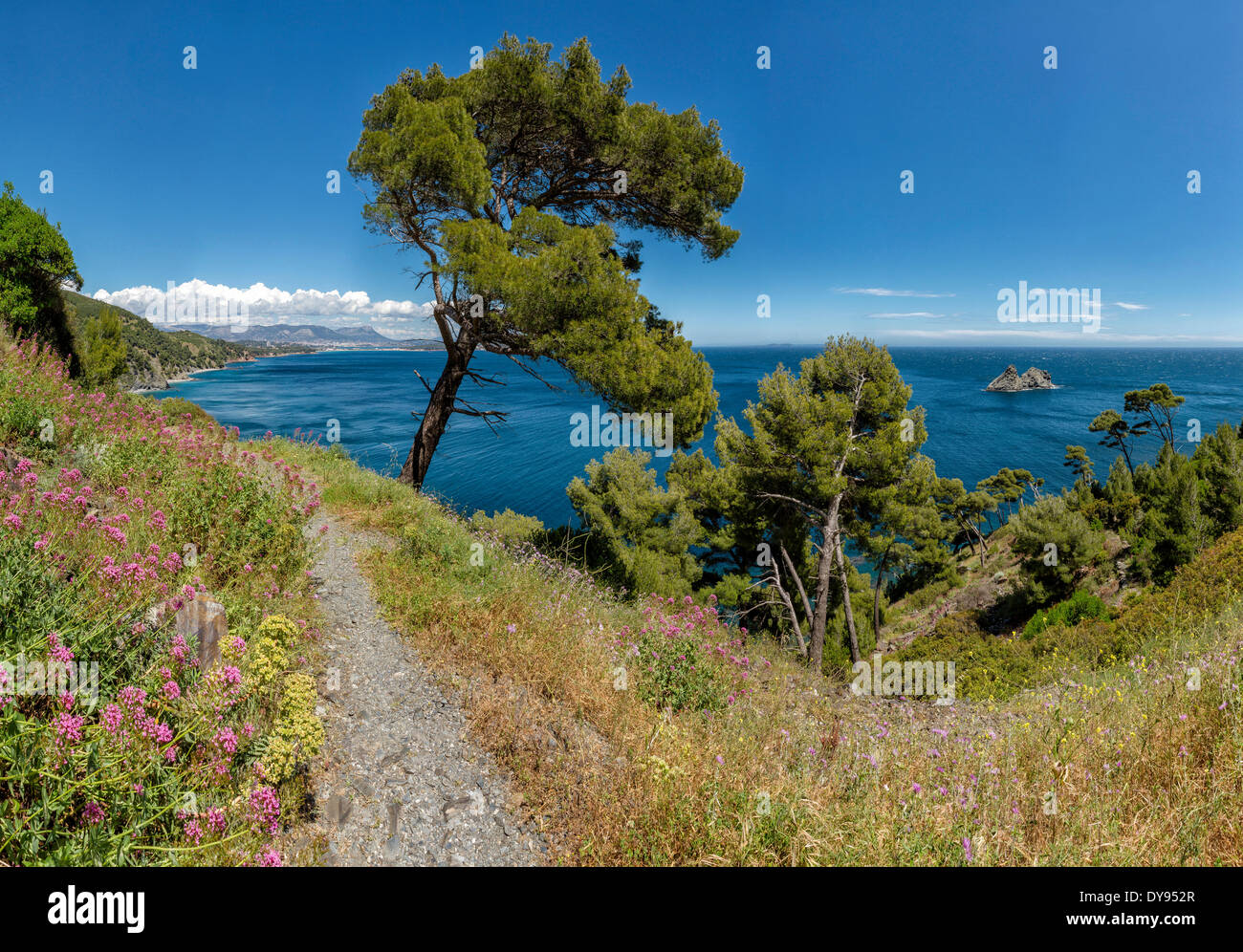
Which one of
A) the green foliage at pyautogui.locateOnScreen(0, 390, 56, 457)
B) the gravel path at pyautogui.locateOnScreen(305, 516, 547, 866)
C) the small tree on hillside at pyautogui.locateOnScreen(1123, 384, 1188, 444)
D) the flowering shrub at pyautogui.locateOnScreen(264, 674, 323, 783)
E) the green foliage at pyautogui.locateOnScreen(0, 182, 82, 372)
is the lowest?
the gravel path at pyautogui.locateOnScreen(305, 516, 547, 866)

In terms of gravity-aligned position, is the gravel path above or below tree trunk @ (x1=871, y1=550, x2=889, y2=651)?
above

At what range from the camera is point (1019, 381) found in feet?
452

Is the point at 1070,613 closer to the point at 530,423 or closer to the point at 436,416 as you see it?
the point at 436,416

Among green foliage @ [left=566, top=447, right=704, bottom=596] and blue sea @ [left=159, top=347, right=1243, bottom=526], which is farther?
blue sea @ [left=159, top=347, right=1243, bottom=526]

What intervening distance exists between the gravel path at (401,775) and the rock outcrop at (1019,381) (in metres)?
166

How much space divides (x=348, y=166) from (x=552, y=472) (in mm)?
35609

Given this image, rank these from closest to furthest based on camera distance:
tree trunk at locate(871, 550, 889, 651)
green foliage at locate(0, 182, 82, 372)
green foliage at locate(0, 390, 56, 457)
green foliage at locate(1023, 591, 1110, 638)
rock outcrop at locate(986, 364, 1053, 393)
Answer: green foliage at locate(0, 390, 56, 457) → green foliage at locate(0, 182, 82, 372) → green foliage at locate(1023, 591, 1110, 638) → tree trunk at locate(871, 550, 889, 651) → rock outcrop at locate(986, 364, 1053, 393)

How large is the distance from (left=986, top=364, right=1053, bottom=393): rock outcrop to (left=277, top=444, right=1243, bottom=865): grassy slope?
6409 inches

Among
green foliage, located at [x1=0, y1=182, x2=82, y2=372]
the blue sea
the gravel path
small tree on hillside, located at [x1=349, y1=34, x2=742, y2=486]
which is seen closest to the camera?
the gravel path

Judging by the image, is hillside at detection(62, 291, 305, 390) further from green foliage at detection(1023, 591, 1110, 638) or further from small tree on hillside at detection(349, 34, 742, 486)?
green foliage at detection(1023, 591, 1110, 638)

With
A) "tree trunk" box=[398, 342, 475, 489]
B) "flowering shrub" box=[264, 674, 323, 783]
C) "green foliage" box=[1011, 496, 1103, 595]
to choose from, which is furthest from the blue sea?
"green foliage" box=[1011, 496, 1103, 595]

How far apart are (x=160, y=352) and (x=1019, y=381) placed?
610 feet

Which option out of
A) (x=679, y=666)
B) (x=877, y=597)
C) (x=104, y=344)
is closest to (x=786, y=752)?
(x=679, y=666)

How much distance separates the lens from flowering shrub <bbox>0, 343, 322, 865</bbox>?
82.5 inches
